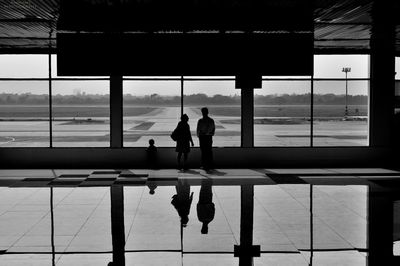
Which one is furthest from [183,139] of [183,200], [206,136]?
[183,200]

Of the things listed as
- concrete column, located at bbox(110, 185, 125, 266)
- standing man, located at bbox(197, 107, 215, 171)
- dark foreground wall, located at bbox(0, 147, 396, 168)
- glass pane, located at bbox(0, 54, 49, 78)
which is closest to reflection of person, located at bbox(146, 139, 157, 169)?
dark foreground wall, located at bbox(0, 147, 396, 168)

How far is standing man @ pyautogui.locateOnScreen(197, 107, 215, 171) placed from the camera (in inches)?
679

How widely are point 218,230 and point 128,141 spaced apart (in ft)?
78.4

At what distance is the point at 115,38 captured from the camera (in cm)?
965

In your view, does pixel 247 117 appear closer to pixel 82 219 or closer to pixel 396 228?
pixel 82 219

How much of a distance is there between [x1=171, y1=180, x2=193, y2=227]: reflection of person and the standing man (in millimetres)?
2782

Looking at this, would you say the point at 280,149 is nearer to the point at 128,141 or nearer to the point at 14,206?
the point at 14,206

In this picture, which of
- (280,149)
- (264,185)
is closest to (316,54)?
(280,149)

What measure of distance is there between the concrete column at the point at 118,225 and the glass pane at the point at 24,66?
6654mm

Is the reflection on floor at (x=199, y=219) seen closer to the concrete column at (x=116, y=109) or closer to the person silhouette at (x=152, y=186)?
the person silhouette at (x=152, y=186)

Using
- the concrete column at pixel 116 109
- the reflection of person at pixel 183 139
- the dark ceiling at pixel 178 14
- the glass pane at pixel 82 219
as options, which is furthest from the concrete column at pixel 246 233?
the concrete column at pixel 116 109

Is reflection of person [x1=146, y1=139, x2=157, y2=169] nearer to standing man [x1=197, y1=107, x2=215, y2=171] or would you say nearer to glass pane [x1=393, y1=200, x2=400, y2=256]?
standing man [x1=197, y1=107, x2=215, y2=171]

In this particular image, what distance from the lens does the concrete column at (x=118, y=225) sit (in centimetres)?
725

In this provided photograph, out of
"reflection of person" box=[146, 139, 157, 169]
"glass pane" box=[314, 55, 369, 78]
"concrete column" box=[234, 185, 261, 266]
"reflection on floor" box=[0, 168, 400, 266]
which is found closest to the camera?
"concrete column" box=[234, 185, 261, 266]
